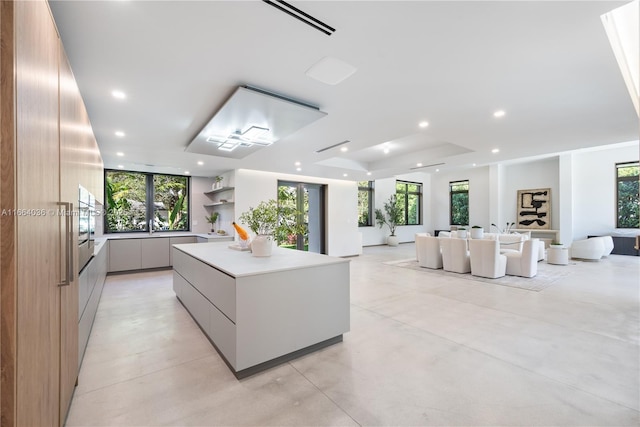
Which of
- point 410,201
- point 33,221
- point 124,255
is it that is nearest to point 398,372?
point 33,221

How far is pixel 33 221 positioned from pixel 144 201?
663 cm

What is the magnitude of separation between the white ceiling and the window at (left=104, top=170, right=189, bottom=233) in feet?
9.15

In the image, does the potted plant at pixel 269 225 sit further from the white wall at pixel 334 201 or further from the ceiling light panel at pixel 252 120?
the white wall at pixel 334 201

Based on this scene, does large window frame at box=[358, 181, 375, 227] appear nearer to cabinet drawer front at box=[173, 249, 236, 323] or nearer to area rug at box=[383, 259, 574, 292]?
area rug at box=[383, 259, 574, 292]

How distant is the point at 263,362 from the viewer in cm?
227

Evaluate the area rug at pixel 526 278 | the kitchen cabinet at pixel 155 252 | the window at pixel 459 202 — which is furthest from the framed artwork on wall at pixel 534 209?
the kitchen cabinet at pixel 155 252

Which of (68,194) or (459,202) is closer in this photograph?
(68,194)

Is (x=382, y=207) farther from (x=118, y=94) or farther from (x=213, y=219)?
(x=118, y=94)

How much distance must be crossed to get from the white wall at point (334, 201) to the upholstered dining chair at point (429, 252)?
2.61 m

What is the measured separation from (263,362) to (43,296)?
61.9 inches

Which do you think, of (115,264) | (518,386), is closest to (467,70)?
(518,386)

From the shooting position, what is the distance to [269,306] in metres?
2.29

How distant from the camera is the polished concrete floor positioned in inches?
69.8

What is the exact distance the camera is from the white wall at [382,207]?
454 inches
